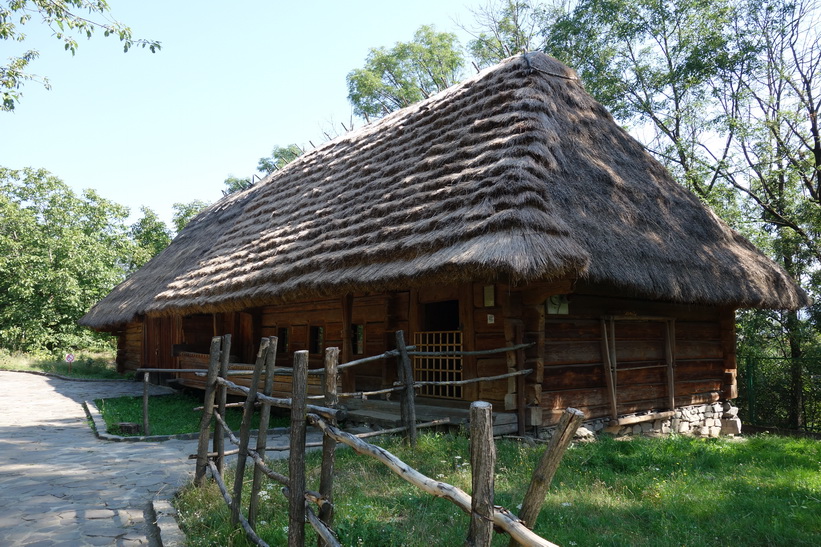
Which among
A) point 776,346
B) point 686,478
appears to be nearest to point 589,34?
point 776,346

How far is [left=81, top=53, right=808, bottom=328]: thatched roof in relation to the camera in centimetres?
648

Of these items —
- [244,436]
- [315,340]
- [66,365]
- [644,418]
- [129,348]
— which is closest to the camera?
[244,436]

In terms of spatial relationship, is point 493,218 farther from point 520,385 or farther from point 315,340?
point 315,340

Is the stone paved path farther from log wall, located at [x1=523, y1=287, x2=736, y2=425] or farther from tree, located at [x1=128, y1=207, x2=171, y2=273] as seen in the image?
tree, located at [x1=128, y1=207, x2=171, y2=273]

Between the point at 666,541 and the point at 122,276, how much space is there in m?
26.6

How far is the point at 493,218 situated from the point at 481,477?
4.41 meters

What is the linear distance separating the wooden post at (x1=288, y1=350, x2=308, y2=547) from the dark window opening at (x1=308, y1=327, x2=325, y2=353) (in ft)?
23.2

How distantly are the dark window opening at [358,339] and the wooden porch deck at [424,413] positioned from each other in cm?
115

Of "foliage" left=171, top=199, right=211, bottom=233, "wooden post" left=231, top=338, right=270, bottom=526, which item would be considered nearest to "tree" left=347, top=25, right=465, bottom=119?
"foliage" left=171, top=199, right=211, bottom=233

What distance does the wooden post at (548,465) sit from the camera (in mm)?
2100

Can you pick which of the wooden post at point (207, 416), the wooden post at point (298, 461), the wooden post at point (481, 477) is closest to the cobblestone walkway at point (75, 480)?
the wooden post at point (207, 416)

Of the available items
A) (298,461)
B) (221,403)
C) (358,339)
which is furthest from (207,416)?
(358,339)

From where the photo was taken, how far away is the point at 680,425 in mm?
9367

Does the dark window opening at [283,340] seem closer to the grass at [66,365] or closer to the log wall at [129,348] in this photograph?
the log wall at [129,348]
